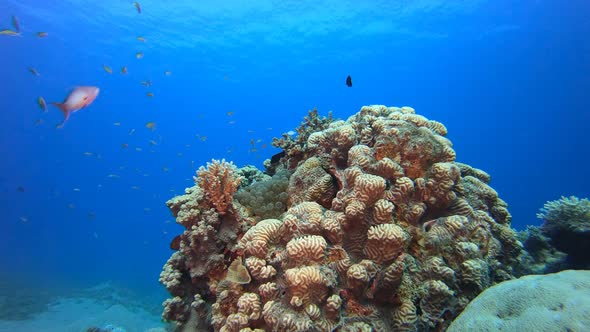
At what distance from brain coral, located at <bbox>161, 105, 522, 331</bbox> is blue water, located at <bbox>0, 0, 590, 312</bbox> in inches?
173

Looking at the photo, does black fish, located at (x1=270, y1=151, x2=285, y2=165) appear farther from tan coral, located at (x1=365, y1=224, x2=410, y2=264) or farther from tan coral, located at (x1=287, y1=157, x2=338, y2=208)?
tan coral, located at (x1=365, y1=224, x2=410, y2=264)

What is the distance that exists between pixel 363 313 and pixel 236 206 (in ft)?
7.55

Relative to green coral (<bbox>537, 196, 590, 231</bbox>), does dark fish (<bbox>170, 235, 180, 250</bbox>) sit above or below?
above

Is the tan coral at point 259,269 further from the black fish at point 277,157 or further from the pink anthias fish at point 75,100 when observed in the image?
the pink anthias fish at point 75,100

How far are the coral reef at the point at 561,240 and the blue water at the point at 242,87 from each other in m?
8.59

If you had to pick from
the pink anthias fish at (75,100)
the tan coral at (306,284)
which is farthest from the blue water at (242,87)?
the tan coral at (306,284)

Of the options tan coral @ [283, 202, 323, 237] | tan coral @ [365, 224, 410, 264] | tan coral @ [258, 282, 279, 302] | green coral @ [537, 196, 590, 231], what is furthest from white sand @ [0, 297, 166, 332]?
green coral @ [537, 196, 590, 231]

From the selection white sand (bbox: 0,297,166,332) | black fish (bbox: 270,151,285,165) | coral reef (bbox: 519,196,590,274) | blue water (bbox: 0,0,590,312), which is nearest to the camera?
coral reef (bbox: 519,196,590,274)

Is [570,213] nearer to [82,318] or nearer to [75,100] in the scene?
[75,100]

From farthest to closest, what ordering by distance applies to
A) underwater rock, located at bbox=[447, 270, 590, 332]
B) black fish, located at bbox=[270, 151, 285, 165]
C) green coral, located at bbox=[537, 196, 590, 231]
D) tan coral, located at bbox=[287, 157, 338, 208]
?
black fish, located at bbox=[270, 151, 285, 165] → green coral, located at bbox=[537, 196, 590, 231] → tan coral, located at bbox=[287, 157, 338, 208] → underwater rock, located at bbox=[447, 270, 590, 332]

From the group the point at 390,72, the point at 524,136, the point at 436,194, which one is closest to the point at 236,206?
the point at 436,194

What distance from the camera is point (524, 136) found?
89062 millimetres

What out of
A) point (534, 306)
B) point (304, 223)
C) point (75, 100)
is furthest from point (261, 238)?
point (75, 100)

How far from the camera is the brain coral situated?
3102 mm
